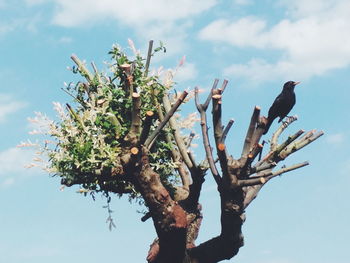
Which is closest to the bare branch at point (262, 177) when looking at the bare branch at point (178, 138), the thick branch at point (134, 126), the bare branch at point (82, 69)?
the bare branch at point (178, 138)

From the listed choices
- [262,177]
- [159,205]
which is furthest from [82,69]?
[262,177]

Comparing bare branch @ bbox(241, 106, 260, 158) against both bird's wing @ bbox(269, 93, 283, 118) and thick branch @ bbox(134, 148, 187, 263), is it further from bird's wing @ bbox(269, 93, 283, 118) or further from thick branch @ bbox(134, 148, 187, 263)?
thick branch @ bbox(134, 148, 187, 263)

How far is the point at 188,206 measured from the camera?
14.5m

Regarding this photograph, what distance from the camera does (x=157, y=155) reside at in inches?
584

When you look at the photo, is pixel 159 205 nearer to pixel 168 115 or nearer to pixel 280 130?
pixel 168 115

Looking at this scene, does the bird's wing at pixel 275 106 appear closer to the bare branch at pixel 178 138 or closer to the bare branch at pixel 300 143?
the bare branch at pixel 300 143

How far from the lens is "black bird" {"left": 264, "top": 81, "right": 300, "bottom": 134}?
526 inches

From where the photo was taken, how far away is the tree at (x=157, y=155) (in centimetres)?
1212

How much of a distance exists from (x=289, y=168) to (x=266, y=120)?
1241 millimetres

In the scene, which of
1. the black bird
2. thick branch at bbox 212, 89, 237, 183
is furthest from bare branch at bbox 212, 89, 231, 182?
the black bird

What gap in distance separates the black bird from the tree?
803 mm

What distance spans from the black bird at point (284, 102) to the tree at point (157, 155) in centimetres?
80

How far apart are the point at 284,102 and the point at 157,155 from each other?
147 inches

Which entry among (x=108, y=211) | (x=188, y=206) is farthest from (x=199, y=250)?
(x=108, y=211)
